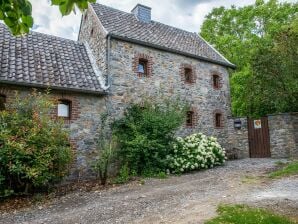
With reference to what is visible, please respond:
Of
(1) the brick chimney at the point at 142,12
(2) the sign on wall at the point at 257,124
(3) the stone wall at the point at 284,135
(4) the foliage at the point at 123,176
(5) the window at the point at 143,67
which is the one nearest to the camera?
(4) the foliage at the point at 123,176

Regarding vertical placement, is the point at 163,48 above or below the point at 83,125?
above

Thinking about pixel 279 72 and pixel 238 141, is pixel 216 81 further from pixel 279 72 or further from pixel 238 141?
pixel 238 141

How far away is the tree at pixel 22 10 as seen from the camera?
2293mm

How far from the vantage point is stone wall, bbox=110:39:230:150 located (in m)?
12.9

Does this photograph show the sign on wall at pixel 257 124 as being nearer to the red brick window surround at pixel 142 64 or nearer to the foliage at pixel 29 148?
the red brick window surround at pixel 142 64

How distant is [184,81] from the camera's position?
15.2m

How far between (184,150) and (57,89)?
18.0 ft

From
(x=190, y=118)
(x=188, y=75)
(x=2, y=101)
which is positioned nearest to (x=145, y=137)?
(x=190, y=118)

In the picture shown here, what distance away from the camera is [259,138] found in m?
15.2

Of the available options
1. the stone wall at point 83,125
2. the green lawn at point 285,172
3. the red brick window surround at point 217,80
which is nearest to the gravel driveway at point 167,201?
the green lawn at point 285,172

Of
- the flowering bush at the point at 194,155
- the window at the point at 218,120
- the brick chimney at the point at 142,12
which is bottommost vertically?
the flowering bush at the point at 194,155

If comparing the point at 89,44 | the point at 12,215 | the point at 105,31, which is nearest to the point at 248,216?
the point at 12,215

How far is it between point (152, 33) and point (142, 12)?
2.22 metres

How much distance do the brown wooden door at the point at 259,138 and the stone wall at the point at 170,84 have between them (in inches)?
54.0
